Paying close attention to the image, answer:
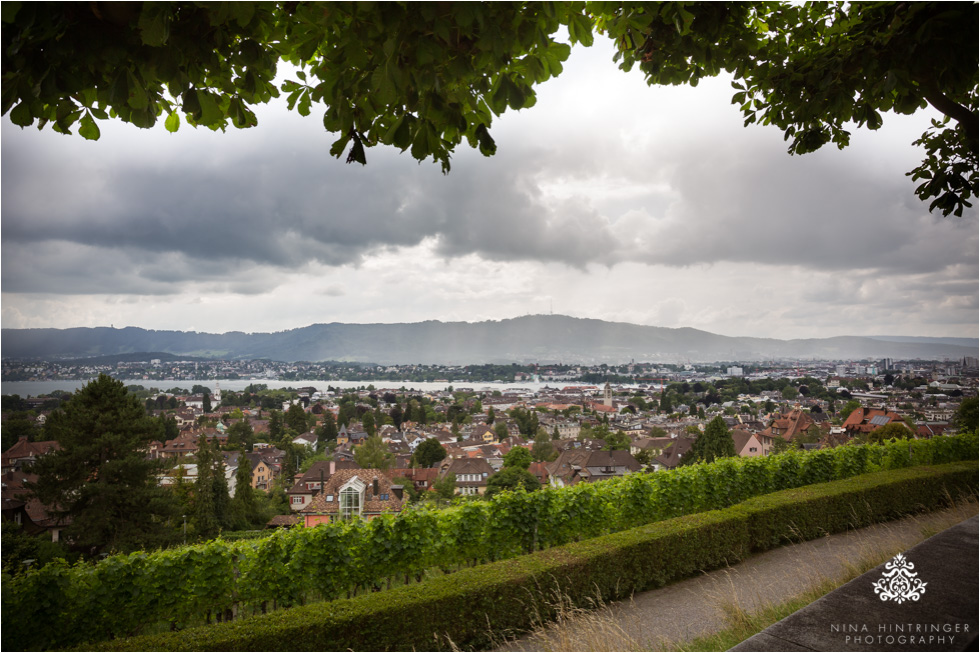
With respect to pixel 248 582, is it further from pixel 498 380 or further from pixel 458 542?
pixel 498 380

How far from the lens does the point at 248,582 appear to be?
4.83 metres

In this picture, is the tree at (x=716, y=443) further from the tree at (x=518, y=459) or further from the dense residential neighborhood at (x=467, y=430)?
the tree at (x=518, y=459)

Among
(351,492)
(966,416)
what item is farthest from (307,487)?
(966,416)

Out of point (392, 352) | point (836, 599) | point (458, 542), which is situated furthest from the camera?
point (392, 352)

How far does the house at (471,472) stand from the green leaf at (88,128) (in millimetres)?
19090

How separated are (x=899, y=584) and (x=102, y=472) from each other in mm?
15207

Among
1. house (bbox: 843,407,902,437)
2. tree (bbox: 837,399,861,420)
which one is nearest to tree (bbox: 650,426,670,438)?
tree (bbox: 837,399,861,420)

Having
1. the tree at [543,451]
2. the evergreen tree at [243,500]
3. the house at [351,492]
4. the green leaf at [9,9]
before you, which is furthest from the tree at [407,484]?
the green leaf at [9,9]

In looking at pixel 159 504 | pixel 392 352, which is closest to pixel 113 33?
pixel 159 504

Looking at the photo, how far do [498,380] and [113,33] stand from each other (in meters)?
53.3

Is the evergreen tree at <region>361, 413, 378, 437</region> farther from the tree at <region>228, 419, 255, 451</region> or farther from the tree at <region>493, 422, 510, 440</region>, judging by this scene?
the tree at <region>228, 419, 255, 451</region>

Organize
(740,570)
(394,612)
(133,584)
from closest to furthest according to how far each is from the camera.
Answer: (394,612) → (133,584) → (740,570)

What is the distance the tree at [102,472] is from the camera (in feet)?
36.5

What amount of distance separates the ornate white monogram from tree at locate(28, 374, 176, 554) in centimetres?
1419
